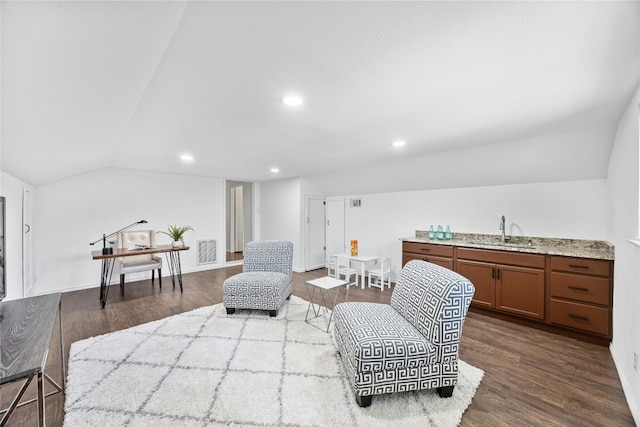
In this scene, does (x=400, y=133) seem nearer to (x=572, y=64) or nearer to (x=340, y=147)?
(x=340, y=147)

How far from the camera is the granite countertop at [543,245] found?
275 centimetres

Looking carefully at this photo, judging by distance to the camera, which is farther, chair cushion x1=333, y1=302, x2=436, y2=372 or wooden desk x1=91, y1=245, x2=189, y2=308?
wooden desk x1=91, y1=245, x2=189, y2=308

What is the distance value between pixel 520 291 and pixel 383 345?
2.35 meters

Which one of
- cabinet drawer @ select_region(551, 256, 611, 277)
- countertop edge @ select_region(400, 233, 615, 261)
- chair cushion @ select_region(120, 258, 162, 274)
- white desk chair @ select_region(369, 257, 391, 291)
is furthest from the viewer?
white desk chair @ select_region(369, 257, 391, 291)

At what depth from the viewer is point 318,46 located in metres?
1.26

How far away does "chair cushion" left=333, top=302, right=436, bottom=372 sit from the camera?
1670mm

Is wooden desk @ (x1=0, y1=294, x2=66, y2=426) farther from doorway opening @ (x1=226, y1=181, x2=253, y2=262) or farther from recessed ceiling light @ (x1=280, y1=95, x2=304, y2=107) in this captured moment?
doorway opening @ (x1=226, y1=181, x2=253, y2=262)

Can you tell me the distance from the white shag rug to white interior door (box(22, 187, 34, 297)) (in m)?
1.77

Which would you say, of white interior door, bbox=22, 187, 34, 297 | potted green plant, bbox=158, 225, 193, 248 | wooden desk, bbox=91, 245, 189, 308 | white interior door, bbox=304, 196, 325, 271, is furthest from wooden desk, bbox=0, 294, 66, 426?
white interior door, bbox=304, 196, 325, 271

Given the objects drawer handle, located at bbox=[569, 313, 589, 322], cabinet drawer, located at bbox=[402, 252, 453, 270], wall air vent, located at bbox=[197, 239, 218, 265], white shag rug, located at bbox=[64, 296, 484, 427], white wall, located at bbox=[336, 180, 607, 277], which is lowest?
white shag rug, located at bbox=[64, 296, 484, 427]

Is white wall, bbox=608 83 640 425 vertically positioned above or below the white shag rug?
above

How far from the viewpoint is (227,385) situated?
1.92 m

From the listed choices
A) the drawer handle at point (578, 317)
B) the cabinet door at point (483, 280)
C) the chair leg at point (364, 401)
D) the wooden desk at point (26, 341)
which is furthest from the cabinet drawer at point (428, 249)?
the wooden desk at point (26, 341)

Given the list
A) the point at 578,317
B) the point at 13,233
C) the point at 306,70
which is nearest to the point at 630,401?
the point at 578,317
